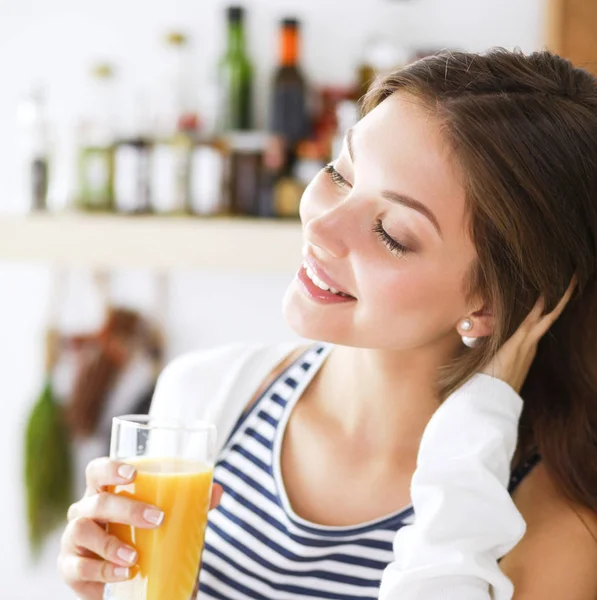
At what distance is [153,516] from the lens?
98cm

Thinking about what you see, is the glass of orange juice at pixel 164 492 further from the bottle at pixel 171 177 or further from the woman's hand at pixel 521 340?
the bottle at pixel 171 177

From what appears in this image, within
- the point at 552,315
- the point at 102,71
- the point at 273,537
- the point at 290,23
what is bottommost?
the point at 273,537

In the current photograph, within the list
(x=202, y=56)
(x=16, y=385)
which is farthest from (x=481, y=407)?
(x=16, y=385)

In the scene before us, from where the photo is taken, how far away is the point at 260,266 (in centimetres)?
224

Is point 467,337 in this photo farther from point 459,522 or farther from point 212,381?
point 212,381

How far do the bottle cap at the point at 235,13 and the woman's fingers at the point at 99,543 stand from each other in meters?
1.64

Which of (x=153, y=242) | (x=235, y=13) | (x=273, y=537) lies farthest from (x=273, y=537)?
(x=235, y=13)

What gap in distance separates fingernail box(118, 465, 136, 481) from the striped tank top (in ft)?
1.14

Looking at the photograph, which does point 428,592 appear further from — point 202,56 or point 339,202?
point 202,56

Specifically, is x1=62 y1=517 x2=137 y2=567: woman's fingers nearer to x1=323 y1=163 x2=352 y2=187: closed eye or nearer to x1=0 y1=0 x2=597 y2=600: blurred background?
x1=323 y1=163 x2=352 y2=187: closed eye

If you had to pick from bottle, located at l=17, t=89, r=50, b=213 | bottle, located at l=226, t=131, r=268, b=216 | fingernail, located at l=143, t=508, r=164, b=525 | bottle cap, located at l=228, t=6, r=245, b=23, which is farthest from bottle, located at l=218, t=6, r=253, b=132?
fingernail, located at l=143, t=508, r=164, b=525

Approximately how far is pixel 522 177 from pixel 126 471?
1.86ft

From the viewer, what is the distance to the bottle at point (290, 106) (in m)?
2.33

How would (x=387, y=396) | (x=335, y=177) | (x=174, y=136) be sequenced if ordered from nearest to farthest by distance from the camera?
(x=335, y=177) < (x=387, y=396) < (x=174, y=136)
